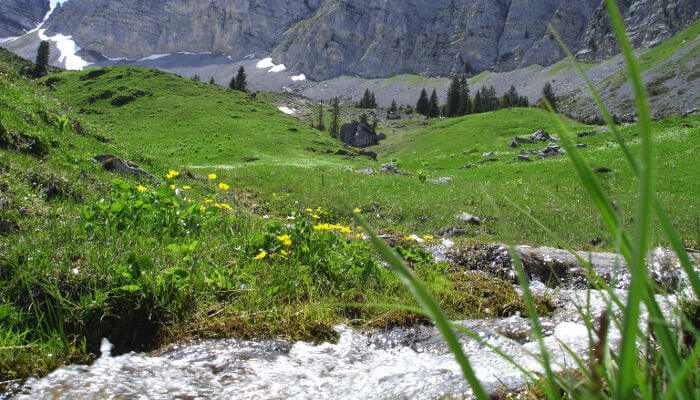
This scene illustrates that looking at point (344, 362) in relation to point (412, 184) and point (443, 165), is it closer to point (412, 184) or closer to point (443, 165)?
point (412, 184)

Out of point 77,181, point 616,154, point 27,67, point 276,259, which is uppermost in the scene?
point 27,67

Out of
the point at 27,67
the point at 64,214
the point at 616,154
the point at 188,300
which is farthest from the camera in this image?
the point at 27,67

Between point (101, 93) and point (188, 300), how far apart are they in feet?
247

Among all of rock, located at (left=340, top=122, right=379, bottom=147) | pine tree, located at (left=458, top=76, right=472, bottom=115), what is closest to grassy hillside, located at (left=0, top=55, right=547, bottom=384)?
rock, located at (left=340, top=122, right=379, bottom=147)

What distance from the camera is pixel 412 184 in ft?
67.6

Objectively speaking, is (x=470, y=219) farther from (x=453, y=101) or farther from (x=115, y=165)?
(x=453, y=101)

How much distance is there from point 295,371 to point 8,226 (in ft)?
10.9

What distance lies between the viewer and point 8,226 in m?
3.77

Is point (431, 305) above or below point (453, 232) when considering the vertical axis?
above

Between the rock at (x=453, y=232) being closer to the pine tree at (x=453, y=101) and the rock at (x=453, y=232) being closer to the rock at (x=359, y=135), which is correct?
the rock at (x=359, y=135)

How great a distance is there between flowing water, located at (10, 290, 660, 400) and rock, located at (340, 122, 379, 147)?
74.4m

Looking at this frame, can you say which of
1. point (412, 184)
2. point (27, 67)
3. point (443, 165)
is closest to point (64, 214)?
point (412, 184)

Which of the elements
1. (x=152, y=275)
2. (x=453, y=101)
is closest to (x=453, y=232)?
(x=152, y=275)

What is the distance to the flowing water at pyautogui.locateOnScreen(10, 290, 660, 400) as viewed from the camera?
2.48 meters
